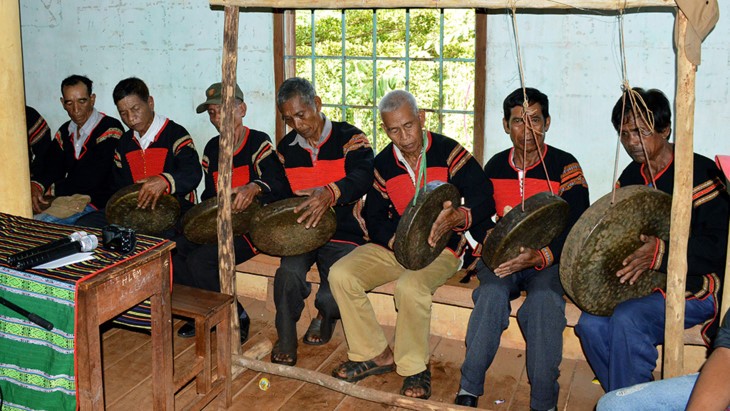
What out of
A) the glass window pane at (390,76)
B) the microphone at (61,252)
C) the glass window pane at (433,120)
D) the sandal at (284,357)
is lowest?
the sandal at (284,357)

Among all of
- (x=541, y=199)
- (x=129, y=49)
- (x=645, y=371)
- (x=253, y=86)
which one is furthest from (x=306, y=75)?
(x=645, y=371)

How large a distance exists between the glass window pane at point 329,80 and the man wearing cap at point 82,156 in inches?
57.0

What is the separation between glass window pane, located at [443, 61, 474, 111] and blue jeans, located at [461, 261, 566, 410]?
1.40 metres

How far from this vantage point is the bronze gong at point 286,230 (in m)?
4.06

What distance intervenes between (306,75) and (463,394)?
→ 2.50m

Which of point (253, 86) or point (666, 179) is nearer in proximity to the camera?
point (666, 179)

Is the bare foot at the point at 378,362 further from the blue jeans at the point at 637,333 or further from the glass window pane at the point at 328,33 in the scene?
the glass window pane at the point at 328,33

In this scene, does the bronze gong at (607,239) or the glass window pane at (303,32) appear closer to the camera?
the bronze gong at (607,239)

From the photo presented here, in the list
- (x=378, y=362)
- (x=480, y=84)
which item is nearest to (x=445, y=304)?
(x=378, y=362)

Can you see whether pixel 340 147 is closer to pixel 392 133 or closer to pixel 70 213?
pixel 392 133

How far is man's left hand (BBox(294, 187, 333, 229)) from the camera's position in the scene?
4.04 m

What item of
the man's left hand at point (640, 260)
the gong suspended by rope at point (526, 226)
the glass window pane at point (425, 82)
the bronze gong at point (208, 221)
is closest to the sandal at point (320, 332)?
the bronze gong at point (208, 221)

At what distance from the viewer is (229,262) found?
4.05 m

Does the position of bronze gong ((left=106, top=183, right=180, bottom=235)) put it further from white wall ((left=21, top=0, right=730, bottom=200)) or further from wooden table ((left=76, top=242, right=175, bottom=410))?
wooden table ((left=76, top=242, right=175, bottom=410))
